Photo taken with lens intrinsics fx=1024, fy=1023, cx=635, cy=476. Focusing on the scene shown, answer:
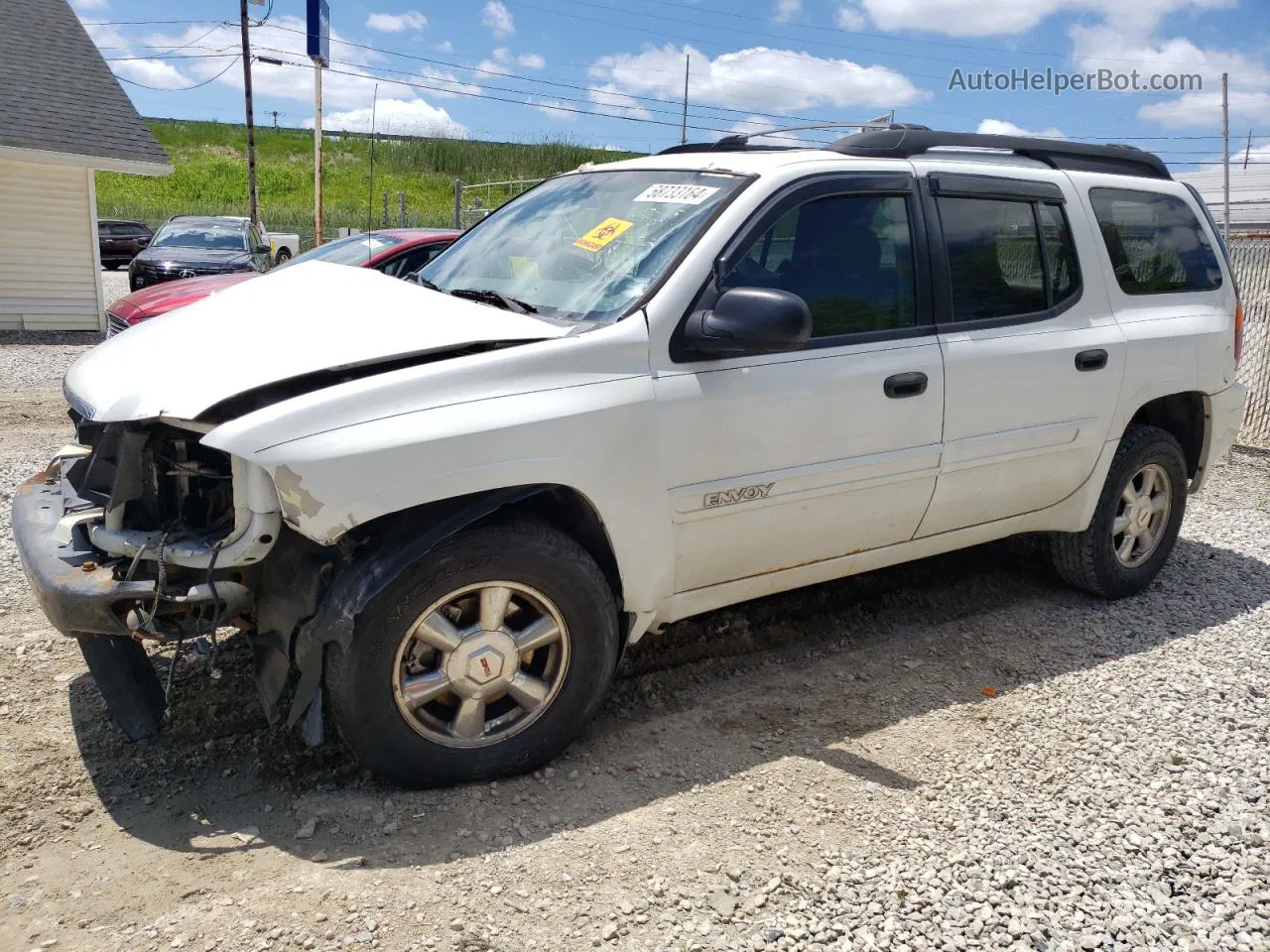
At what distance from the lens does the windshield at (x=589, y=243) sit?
11.4 ft

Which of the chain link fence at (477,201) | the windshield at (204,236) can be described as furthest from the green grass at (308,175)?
the windshield at (204,236)

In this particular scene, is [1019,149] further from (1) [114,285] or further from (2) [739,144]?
(1) [114,285]

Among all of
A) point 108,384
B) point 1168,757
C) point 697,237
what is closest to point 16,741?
point 108,384

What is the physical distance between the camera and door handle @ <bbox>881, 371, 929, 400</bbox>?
3.75 meters

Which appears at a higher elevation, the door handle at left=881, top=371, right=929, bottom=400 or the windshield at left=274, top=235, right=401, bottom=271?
the windshield at left=274, top=235, right=401, bottom=271

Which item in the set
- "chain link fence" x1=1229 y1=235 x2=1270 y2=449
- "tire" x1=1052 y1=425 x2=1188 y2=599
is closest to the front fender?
"tire" x1=1052 y1=425 x2=1188 y2=599

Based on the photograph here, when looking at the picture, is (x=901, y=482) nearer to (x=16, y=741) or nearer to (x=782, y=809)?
(x=782, y=809)

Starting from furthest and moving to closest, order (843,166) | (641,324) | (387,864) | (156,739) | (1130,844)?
(843,166)
(156,739)
(641,324)
(1130,844)
(387,864)

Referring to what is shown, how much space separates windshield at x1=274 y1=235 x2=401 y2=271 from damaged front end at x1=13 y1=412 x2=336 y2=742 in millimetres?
5982

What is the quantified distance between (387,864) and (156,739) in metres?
1.18

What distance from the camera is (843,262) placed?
379 centimetres

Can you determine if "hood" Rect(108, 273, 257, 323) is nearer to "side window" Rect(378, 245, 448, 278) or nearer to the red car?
the red car

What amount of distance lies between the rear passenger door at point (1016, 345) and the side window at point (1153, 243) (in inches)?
7.5

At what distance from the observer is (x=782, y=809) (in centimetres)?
317
